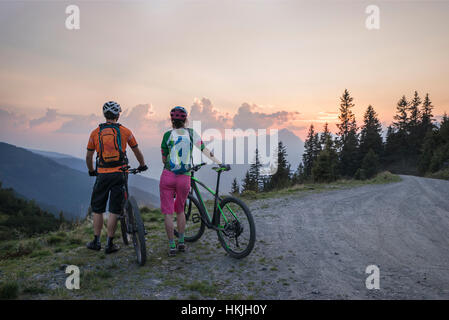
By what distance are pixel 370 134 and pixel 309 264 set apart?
68.9 metres

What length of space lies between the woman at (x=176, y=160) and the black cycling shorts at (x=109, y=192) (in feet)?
2.91

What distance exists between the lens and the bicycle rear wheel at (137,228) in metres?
4.52

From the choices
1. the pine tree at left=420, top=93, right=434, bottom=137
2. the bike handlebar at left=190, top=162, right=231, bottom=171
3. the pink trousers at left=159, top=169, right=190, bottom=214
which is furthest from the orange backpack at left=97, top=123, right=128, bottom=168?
the pine tree at left=420, top=93, right=434, bottom=137

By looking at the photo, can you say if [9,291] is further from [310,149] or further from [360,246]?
[310,149]

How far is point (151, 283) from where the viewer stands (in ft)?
12.9

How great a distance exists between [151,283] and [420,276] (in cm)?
433

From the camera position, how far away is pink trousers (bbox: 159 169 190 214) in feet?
16.3

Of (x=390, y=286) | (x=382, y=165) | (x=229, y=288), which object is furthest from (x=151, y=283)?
(x=382, y=165)

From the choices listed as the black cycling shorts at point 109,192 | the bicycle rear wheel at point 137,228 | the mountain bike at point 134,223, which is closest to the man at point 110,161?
the black cycling shorts at point 109,192

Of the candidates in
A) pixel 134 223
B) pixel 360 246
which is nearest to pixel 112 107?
pixel 134 223

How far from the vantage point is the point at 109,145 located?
16.3 feet

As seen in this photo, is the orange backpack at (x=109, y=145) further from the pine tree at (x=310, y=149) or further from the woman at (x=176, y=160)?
the pine tree at (x=310, y=149)

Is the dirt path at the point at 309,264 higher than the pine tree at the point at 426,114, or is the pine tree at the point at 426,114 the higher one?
the pine tree at the point at 426,114

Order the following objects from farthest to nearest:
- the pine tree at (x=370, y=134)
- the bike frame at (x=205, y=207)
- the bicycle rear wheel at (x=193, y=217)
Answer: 1. the pine tree at (x=370, y=134)
2. the bicycle rear wheel at (x=193, y=217)
3. the bike frame at (x=205, y=207)
